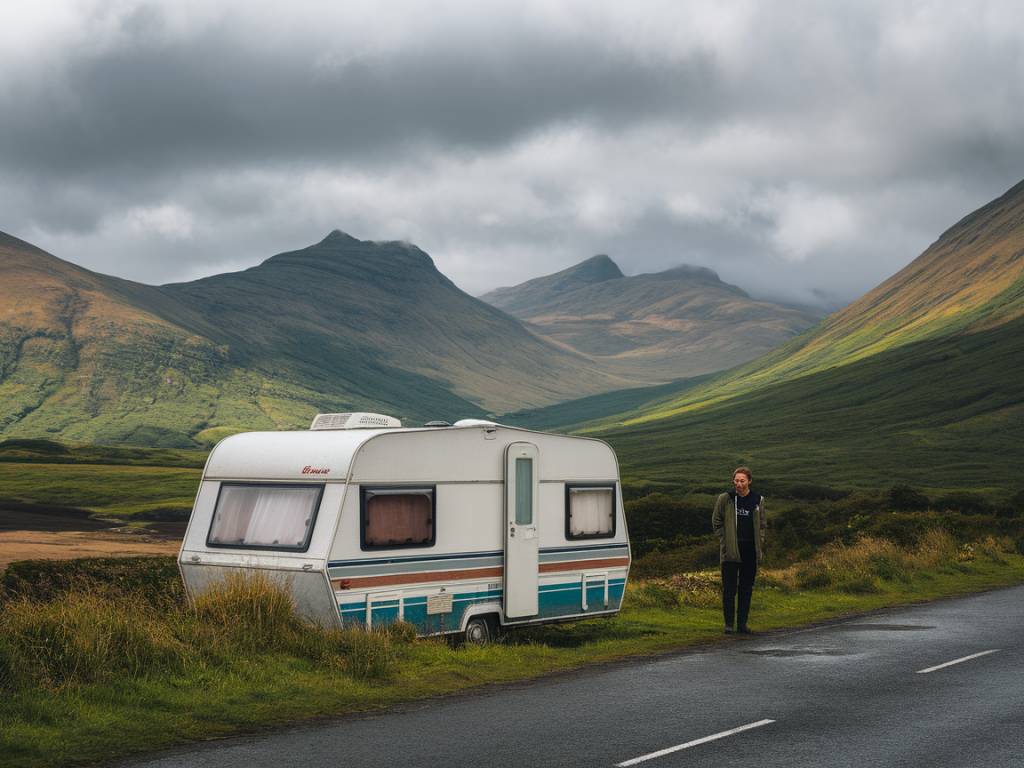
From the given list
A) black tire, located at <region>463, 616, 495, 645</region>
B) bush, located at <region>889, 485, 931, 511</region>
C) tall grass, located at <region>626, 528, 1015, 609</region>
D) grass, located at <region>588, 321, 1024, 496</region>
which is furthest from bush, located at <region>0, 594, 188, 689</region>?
grass, located at <region>588, 321, 1024, 496</region>

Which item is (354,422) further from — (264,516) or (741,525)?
(741,525)

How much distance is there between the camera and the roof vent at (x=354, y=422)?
16906mm

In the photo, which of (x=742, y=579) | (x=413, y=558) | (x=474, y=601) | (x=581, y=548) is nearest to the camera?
(x=413, y=558)

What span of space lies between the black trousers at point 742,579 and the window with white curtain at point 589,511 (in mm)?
2165

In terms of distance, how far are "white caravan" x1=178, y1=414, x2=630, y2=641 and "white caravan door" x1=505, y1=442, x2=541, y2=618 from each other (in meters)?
0.02

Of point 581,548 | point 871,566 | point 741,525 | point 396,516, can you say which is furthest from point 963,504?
point 396,516

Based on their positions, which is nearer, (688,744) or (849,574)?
(688,744)

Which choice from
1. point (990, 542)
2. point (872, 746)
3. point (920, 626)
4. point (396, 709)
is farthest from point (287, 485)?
point (990, 542)

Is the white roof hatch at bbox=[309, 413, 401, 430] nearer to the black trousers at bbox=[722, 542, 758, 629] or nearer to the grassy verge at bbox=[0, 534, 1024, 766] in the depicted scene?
the grassy verge at bbox=[0, 534, 1024, 766]

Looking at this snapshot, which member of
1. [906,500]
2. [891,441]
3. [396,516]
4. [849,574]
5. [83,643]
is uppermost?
[891,441]

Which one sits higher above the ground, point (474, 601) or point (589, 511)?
point (589, 511)

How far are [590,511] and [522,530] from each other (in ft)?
6.18

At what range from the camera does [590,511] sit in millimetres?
18812

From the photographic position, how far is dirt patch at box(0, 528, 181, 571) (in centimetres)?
5869
